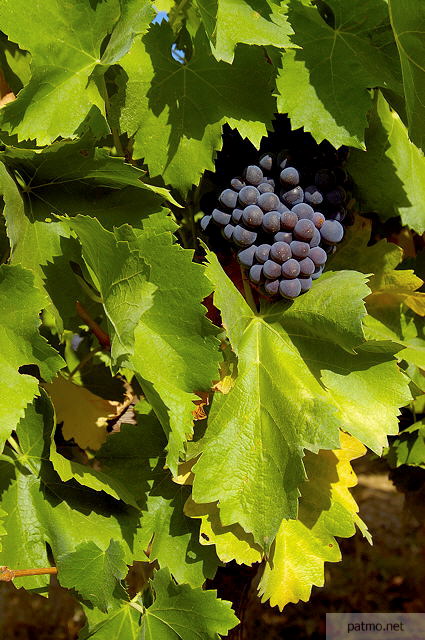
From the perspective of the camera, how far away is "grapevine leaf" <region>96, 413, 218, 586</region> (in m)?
0.86

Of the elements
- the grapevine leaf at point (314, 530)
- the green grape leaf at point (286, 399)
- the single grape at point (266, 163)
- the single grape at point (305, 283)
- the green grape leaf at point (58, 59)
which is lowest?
the grapevine leaf at point (314, 530)

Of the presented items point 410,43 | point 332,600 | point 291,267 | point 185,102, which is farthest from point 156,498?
point 332,600

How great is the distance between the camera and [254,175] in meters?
0.81

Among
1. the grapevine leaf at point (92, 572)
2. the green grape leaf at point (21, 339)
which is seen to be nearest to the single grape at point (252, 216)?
the green grape leaf at point (21, 339)

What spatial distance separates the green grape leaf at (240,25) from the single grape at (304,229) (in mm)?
188

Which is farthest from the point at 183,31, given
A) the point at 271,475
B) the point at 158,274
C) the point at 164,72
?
the point at 271,475

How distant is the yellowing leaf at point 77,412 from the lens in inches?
39.7

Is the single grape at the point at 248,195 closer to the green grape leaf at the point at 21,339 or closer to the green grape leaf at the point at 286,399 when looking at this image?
the green grape leaf at the point at 286,399

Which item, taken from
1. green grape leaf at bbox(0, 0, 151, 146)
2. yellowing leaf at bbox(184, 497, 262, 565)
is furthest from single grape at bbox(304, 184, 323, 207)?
yellowing leaf at bbox(184, 497, 262, 565)

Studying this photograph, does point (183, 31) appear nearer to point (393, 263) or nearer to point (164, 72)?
point (164, 72)

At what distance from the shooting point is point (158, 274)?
74 cm

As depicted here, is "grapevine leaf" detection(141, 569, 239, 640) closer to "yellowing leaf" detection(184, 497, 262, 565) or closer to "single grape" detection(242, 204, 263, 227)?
"yellowing leaf" detection(184, 497, 262, 565)

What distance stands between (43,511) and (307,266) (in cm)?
42

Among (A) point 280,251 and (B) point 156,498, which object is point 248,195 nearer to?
(A) point 280,251
